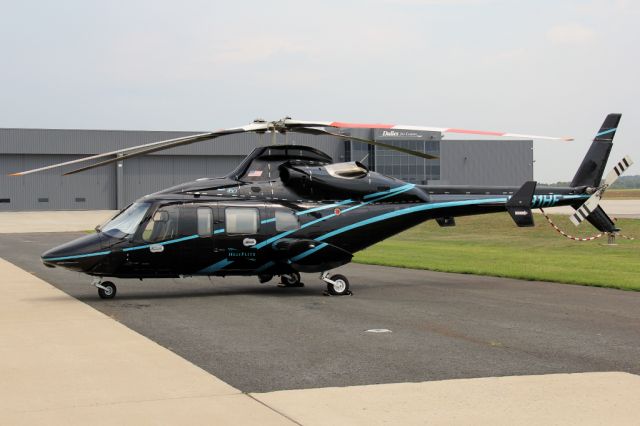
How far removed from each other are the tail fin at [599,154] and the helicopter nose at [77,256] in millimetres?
10869

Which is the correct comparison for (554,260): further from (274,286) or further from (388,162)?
(388,162)

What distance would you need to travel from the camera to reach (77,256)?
15.6 meters

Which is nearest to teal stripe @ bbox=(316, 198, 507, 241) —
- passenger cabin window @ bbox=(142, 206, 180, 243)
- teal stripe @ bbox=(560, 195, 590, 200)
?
teal stripe @ bbox=(560, 195, 590, 200)

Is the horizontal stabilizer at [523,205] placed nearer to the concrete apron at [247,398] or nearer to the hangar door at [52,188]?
the concrete apron at [247,398]

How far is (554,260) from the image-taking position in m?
25.2

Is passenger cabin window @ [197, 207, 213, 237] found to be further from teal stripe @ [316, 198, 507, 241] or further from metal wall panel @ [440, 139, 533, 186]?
metal wall panel @ [440, 139, 533, 186]

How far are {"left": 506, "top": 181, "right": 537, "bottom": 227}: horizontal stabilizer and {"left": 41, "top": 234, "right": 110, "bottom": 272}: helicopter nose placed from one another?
28.1ft

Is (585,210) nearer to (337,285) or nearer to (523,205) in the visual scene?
(523,205)

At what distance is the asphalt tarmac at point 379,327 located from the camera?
9.59 meters

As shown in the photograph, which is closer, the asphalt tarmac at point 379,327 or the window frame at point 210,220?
the asphalt tarmac at point 379,327

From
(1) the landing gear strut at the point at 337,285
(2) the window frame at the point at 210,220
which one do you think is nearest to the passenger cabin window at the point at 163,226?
(2) the window frame at the point at 210,220

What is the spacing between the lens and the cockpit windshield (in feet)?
52.6

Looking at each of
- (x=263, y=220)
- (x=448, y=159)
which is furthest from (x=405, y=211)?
(x=448, y=159)

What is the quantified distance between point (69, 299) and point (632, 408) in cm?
1138
